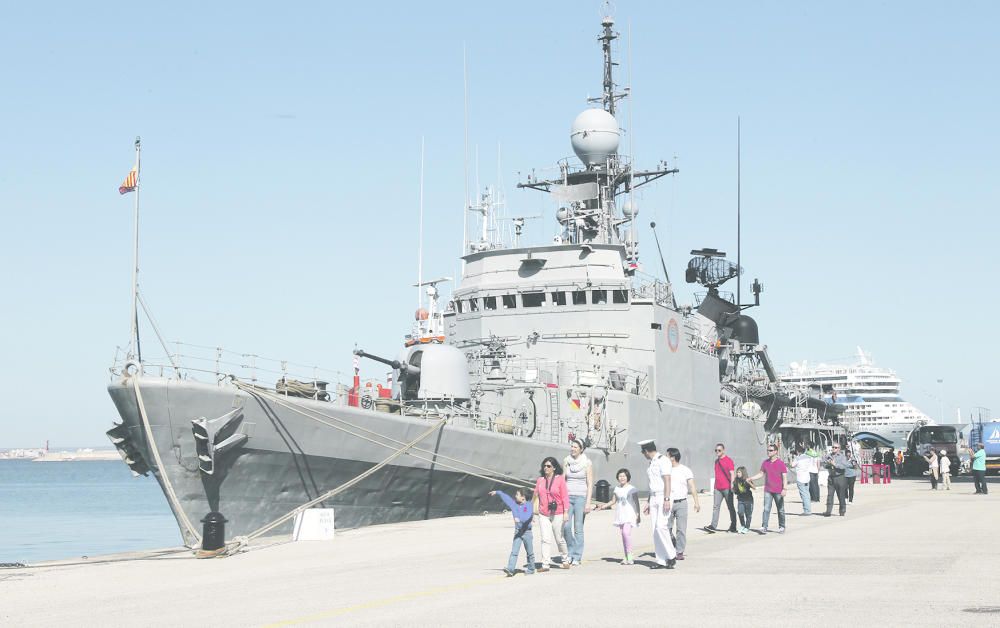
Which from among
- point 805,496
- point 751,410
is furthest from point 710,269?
point 805,496

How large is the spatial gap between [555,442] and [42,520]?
115 feet

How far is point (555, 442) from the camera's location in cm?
2309

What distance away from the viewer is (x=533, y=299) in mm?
27312

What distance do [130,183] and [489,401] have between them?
9.31 meters

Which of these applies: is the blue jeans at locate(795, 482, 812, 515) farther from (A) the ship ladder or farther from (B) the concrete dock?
(A) the ship ladder

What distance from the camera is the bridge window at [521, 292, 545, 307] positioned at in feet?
89.4

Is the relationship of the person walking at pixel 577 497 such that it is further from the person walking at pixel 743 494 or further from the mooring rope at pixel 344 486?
the mooring rope at pixel 344 486

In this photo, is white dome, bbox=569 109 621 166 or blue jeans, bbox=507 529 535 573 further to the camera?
white dome, bbox=569 109 621 166

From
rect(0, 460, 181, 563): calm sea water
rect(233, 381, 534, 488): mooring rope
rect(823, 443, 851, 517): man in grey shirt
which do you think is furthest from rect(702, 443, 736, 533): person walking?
rect(0, 460, 181, 563): calm sea water

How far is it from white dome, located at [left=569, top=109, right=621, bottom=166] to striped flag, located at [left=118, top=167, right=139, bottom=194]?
1692cm

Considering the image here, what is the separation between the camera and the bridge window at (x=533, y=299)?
27234 millimetres

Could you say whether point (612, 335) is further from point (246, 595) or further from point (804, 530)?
point (246, 595)

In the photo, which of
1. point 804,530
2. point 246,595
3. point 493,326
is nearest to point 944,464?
point 493,326

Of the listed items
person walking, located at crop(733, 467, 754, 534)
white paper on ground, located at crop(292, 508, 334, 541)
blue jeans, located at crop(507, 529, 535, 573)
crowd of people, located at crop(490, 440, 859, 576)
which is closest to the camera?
blue jeans, located at crop(507, 529, 535, 573)
